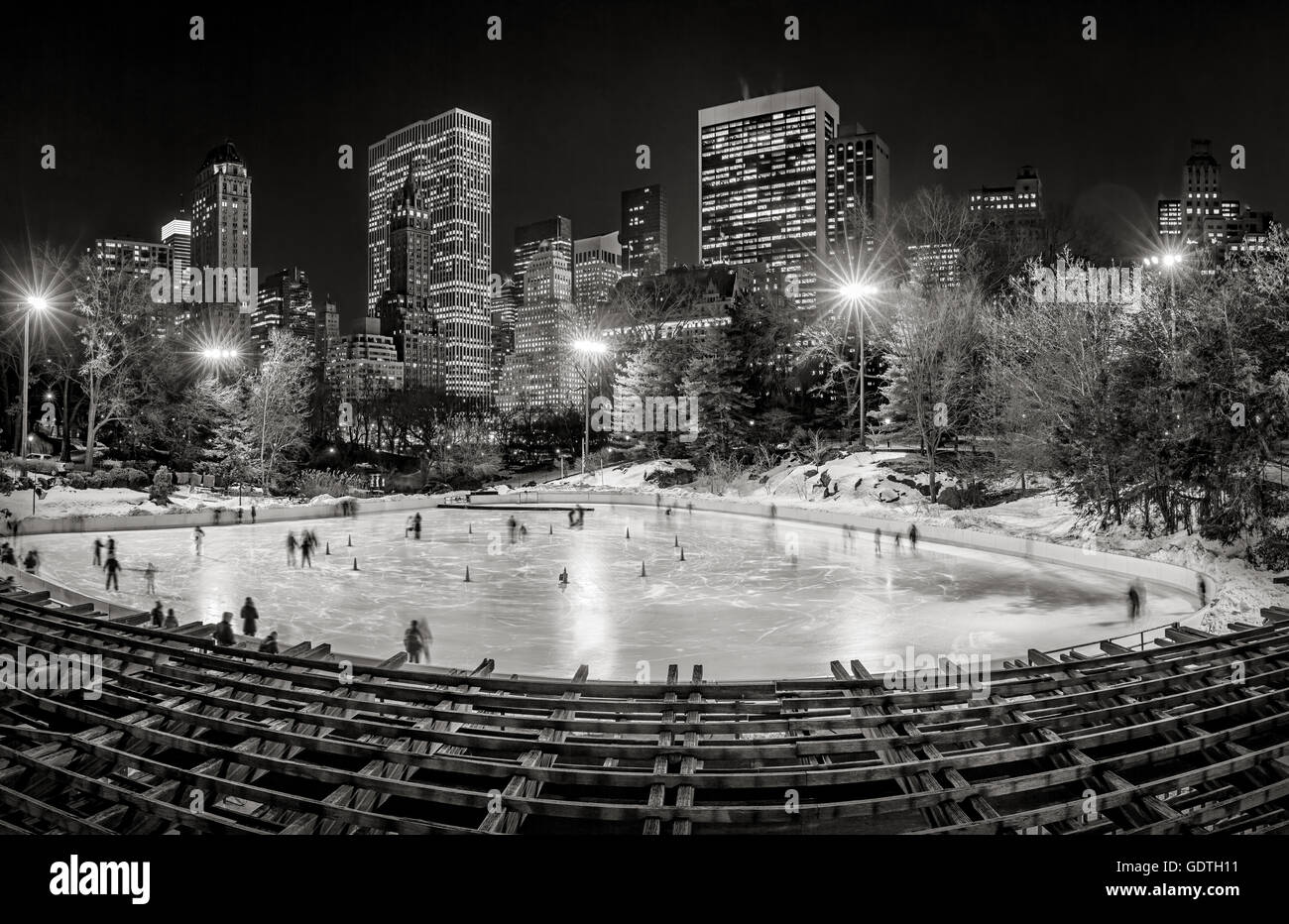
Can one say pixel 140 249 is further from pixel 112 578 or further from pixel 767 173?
pixel 112 578

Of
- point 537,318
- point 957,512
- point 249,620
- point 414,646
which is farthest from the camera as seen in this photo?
point 537,318

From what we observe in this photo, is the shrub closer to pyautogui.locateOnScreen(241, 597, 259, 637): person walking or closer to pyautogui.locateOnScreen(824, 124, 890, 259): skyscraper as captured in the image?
pyautogui.locateOnScreen(241, 597, 259, 637): person walking

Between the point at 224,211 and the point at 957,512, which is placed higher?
the point at 224,211

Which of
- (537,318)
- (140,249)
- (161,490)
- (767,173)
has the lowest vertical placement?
(161,490)

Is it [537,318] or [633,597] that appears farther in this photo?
[537,318]

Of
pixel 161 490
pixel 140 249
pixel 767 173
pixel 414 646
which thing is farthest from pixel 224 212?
pixel 414 646
